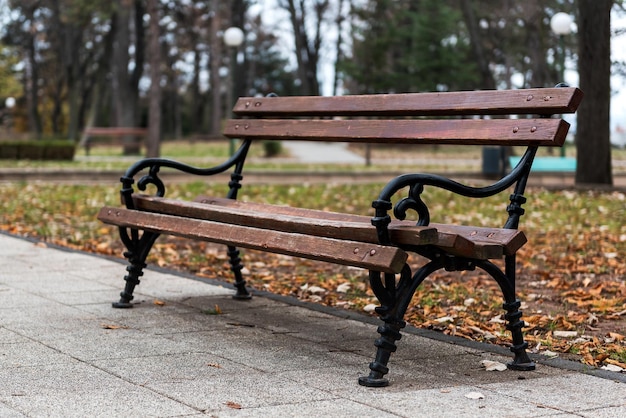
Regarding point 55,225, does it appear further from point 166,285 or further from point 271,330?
point 271,330

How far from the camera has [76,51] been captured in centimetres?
4841

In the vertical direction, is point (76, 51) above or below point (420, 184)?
above

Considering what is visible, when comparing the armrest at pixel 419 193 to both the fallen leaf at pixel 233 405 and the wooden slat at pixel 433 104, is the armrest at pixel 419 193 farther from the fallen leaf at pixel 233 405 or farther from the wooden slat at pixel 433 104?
the fallen leaf at pixel 233 405

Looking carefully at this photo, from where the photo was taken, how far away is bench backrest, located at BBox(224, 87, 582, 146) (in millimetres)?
4281

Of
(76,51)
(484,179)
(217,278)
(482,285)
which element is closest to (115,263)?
(217,278)

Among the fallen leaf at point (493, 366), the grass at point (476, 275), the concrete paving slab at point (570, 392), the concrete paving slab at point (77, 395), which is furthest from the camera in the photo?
the grass at point (476, 275)

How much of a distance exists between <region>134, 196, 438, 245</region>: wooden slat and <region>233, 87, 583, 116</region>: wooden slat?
21.6 inches

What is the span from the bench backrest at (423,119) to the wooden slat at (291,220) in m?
0.42

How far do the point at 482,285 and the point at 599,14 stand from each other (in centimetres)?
844

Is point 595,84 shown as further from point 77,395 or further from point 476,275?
point 77,395

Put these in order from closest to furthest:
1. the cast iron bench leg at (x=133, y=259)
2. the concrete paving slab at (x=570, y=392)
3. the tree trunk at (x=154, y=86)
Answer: the concrete paving slab at (x=570, y=392)
the cast iron bench leg at (x=133, y=259)
the tree trunk at (x=154, y=86)

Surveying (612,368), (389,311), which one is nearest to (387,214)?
(389,311)

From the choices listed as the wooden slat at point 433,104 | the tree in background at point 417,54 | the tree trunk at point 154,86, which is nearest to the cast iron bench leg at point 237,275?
the wooden slat at point 433,104

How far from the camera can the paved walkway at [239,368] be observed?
3453mm
